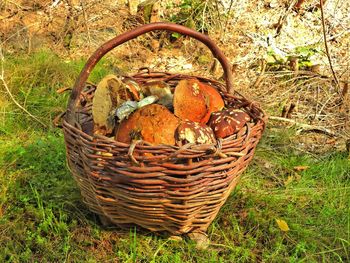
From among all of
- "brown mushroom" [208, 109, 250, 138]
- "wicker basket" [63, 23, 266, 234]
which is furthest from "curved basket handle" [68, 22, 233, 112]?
"brown mushroom" [208, 109, 250, 138]

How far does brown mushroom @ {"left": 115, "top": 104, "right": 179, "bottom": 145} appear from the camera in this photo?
1.76 m

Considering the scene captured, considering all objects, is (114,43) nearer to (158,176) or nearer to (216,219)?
(158,176)

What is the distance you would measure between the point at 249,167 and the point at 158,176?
123 centimetres

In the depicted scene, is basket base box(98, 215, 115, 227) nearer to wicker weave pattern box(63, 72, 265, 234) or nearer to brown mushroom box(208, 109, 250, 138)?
wicker weave pattern box(63, 72, 265, 234)

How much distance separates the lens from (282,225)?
2193 mm

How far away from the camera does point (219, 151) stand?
164 centimetres

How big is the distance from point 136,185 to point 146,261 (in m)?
0.51

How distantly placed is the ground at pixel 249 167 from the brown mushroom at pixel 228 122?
22.4 inches

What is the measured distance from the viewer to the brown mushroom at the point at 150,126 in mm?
1763

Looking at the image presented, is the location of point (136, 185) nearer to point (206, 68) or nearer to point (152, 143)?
point (152, 143)

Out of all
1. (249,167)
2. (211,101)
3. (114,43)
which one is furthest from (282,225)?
(114,43)

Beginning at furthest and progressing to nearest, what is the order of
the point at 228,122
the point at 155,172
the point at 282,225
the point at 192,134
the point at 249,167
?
1. the point at 249,167
2. the point at 282,225
3. the point at 228,122
4. the point at 192,134
5. the point at 155,172

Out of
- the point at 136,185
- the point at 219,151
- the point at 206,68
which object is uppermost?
the point at 219,151

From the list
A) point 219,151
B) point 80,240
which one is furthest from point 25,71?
point 219,151
